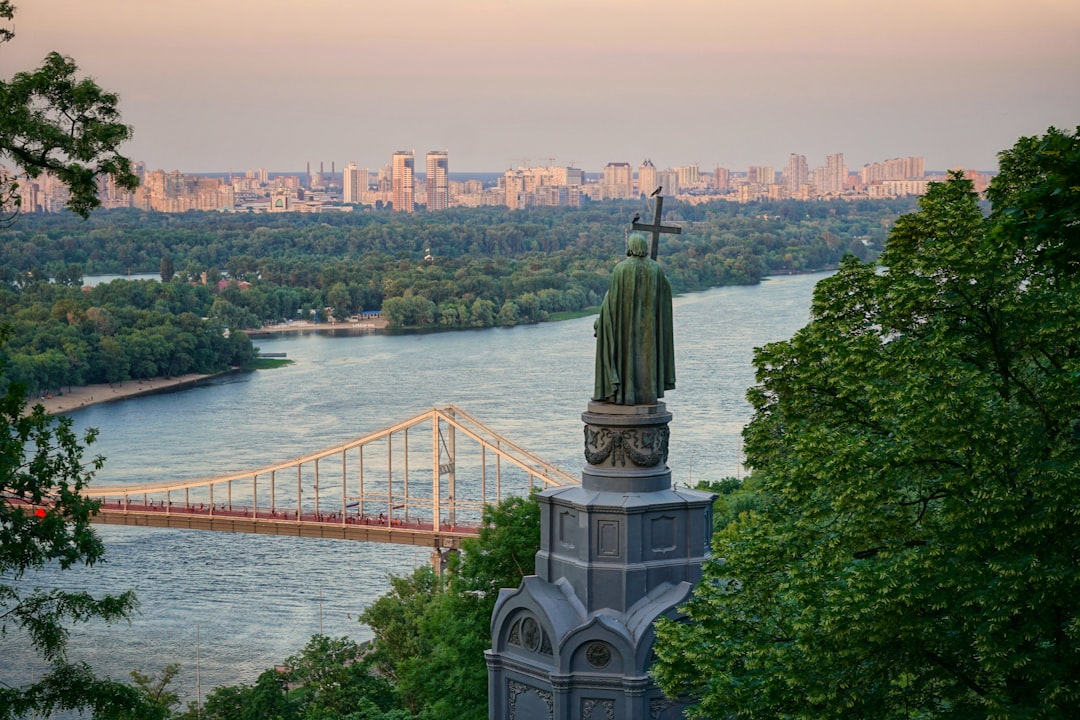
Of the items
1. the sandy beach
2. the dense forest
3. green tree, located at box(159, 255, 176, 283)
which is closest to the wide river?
the sandy beach

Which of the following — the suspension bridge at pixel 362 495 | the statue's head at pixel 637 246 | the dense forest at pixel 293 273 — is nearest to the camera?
the statue's head at pixel 637 246

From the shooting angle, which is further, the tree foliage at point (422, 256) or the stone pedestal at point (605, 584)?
the tree foliage at point (422, 256)

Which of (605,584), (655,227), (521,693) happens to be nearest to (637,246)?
(655,227)

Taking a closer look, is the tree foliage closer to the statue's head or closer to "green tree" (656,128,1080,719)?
the statue's head

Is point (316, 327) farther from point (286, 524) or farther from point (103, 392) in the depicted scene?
point (286, 524)


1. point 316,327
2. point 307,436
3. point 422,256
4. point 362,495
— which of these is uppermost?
point 422,256

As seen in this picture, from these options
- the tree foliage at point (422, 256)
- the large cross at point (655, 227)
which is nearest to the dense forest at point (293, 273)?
the tree foliage at point (422, 256)

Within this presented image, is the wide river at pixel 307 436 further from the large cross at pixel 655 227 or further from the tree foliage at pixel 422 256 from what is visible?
the large cross at pixel 655 227
